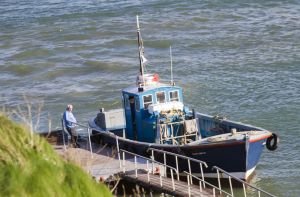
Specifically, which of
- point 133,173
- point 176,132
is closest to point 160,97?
point 176,132

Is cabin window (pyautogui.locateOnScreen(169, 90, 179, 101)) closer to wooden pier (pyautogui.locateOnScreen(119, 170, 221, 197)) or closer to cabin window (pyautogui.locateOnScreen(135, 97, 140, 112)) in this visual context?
cabin window (pyautogui.locateOnScreen(135, 97, 140, 112))

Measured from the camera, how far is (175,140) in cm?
2050

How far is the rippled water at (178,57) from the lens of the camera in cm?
2858

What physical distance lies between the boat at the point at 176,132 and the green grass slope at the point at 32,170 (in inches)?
480

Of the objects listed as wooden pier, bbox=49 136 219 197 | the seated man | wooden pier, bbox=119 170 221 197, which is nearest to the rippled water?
wooden pier, bbox=49 136 219 197

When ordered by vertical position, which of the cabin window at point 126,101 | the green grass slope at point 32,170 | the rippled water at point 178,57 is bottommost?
the rippled water at point 178,57

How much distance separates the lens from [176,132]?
814 inches

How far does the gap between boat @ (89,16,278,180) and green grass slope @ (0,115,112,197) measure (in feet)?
40.0

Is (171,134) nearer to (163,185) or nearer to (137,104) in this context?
(137,104)

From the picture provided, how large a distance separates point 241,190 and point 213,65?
17.0 meters

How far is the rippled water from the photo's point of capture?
28578 mm

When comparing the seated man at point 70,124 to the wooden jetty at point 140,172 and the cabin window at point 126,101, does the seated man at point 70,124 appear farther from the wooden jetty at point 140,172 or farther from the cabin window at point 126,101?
the cabin window at point 126,101

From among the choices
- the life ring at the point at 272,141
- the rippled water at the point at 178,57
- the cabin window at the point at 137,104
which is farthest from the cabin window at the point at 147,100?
the rippled water at the point at 178,57

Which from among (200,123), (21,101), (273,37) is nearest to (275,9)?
(273,37)
